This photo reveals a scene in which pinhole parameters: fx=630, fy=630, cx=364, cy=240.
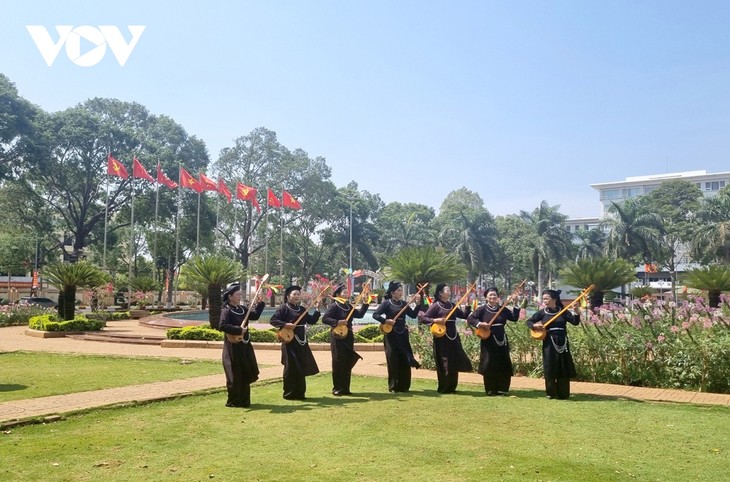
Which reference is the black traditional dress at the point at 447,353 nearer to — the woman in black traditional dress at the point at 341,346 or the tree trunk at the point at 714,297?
the woman in black traditional dress at the point at 341,346

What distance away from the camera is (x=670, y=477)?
5305 mm

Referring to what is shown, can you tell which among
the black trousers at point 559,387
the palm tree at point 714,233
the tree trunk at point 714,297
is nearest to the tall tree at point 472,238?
the palm tree at point 714,233

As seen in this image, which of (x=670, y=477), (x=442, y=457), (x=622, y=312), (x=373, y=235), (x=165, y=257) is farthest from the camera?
(x=373, y=235)

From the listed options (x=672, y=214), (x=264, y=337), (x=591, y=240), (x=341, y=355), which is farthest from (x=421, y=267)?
(x=672, y=214)

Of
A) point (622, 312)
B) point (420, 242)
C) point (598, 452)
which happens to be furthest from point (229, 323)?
A: point (420, 242)

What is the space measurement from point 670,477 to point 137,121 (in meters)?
50.3

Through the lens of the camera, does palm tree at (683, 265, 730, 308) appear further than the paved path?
Yes

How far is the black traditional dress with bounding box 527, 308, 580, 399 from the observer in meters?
9.46

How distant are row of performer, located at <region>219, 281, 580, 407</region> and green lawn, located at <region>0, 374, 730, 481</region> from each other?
0.49 meters

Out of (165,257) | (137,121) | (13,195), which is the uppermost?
(137,121)

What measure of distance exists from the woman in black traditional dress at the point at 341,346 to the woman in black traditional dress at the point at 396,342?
0.43m

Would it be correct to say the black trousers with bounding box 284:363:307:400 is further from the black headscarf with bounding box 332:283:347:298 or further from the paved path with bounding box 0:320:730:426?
the paved path with bounding box 0:320:730:426

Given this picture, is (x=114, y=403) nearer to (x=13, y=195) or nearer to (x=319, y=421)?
(x=319, y=421)

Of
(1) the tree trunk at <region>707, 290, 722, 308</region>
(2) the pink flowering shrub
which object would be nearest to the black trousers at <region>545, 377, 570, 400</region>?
(2) the pink flowering shrub
